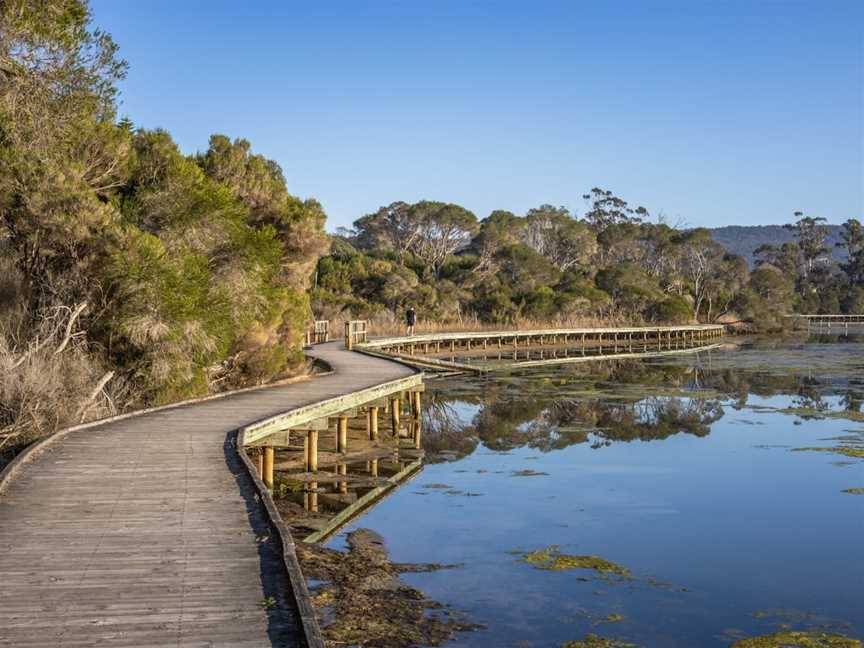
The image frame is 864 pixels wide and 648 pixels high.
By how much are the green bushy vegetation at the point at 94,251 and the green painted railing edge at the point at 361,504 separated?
3.62 meters

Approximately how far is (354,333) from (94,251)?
15.3m

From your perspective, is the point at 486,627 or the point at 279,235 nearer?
the point at 486,627

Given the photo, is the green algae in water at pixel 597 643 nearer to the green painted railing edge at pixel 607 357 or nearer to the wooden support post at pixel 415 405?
the wooden support post at pixel 415 405

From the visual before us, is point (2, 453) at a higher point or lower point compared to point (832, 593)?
higher

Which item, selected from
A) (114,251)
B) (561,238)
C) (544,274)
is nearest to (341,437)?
(114,251)

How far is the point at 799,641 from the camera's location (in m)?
7.36

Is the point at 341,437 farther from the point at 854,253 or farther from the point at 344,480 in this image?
the point at 854,253

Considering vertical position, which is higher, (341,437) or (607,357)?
(607,357)

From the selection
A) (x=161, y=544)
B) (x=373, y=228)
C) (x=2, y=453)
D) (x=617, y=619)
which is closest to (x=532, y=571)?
(x=617, y=619)

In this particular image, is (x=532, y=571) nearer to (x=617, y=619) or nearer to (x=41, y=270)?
(x=617, y=619)

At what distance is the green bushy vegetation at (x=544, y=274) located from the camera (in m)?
44.1

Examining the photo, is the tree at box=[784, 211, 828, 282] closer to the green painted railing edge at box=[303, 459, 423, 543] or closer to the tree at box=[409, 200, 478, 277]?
the tree at box=[409, 200, 478, 277]

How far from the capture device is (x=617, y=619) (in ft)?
25.6

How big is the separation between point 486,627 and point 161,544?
261 cm
